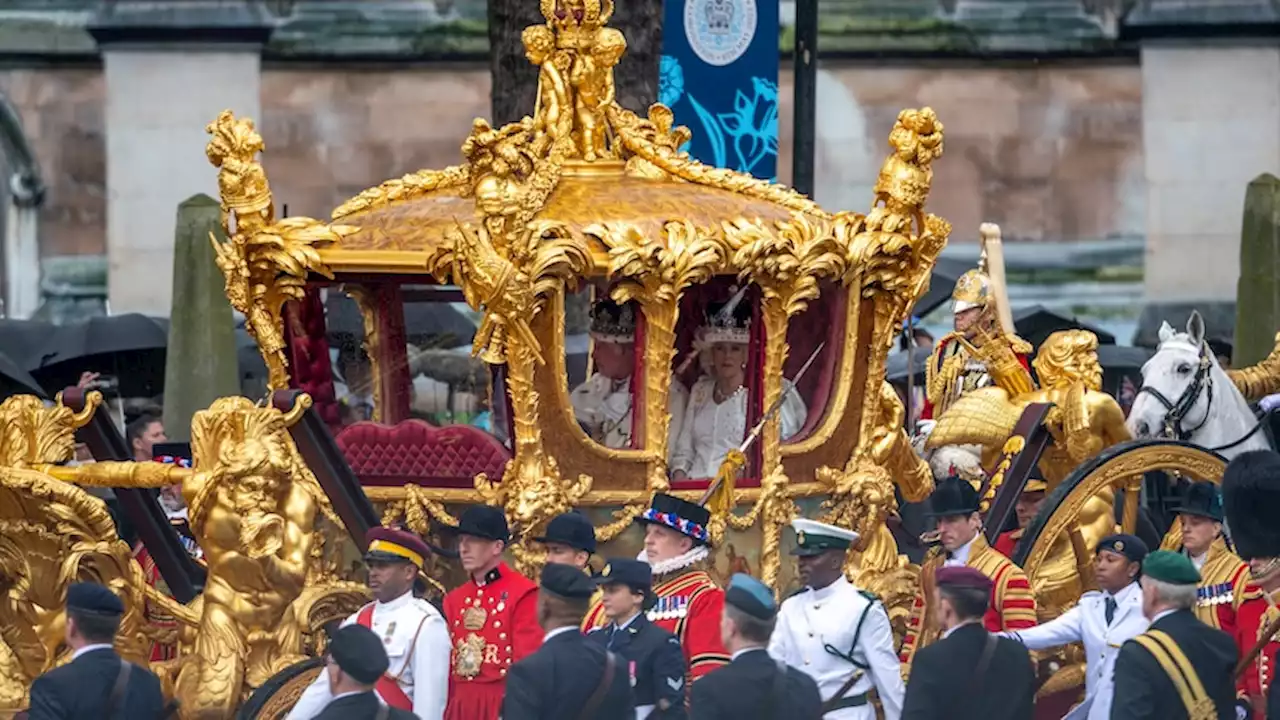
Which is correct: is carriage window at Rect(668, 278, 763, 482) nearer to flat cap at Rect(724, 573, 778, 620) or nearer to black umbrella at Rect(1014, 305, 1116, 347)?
flat cap at Rect(724, 573, 778, 620)

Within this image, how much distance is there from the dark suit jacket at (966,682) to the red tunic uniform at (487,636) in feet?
6.10

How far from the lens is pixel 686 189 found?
45.4 feet

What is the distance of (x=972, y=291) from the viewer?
51.3 ft

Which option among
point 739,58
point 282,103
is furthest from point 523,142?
point 282,103

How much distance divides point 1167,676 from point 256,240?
438cm

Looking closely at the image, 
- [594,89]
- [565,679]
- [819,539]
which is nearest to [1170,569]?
[819,539]

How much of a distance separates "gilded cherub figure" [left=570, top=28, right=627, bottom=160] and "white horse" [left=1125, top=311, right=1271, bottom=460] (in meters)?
3.15

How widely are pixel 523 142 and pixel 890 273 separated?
1694mm

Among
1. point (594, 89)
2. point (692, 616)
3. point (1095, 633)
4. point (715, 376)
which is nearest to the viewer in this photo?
point (692, 616)

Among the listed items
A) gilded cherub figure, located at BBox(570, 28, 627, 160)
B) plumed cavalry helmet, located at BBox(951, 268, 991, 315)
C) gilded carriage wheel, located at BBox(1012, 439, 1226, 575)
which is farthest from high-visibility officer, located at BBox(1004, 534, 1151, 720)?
gilded cherub figure, located at BBox(570, 28, 627, 160)

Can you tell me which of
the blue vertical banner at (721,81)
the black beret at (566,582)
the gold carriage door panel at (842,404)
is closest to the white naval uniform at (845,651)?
the black beret at (566,582)

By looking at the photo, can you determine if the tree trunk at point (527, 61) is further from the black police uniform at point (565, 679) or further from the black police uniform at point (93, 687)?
the black police uniform at point (93, 687)

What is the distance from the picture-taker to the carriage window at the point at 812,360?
544 inches

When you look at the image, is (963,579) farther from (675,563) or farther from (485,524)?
(485,524)
